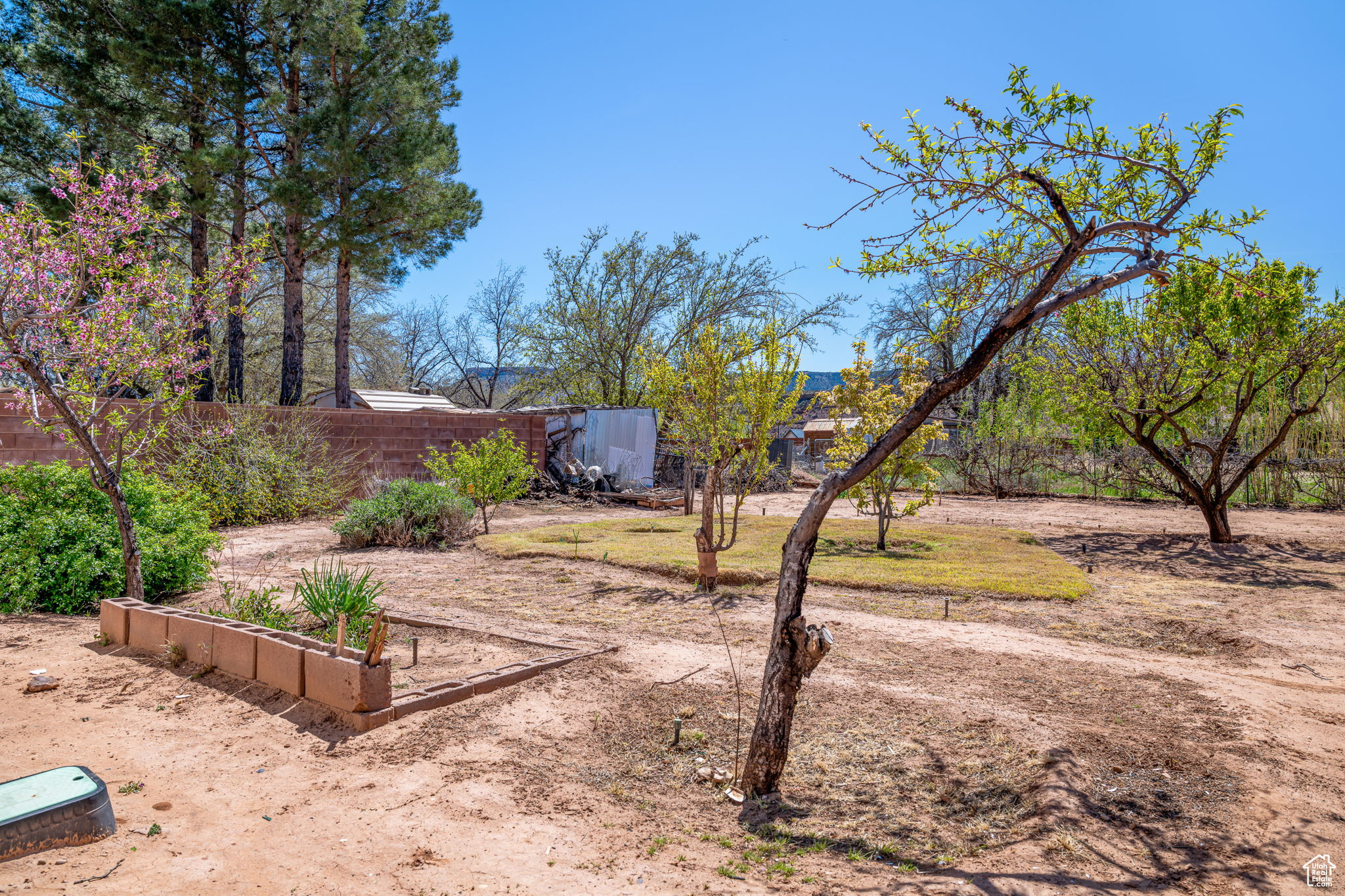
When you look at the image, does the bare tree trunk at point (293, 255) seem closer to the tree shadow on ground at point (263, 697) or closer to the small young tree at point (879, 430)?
the small young tree at point (879, 430)

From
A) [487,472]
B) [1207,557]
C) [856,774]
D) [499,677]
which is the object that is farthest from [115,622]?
[1207,557]

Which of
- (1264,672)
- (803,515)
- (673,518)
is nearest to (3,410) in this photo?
(673,518)

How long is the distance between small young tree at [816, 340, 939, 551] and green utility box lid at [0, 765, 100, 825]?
8874 mm

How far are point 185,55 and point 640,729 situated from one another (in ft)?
52.6

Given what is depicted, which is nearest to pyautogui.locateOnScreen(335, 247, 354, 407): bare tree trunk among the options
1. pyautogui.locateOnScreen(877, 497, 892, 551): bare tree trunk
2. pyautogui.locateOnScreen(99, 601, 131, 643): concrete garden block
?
pyautogui.locateOnScreen(877, 497, 892, 551): bare tree trunk

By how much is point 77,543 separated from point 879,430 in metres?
9.16

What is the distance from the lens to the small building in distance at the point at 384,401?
59.8 ft

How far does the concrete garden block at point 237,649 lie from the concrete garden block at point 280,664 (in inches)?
2.2

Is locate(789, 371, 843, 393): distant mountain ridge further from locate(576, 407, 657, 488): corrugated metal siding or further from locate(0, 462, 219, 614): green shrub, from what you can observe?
locate(0, 462, 219, 614): green shrub

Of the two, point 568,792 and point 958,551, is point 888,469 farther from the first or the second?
point 568,792

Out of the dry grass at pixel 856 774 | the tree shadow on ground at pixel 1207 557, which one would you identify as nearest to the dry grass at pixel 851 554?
the tree shadow on ground at pixel 1207 557

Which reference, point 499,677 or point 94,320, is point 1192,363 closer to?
point 499,677

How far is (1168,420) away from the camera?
1230 centimetres

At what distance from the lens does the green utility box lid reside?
271 cm
